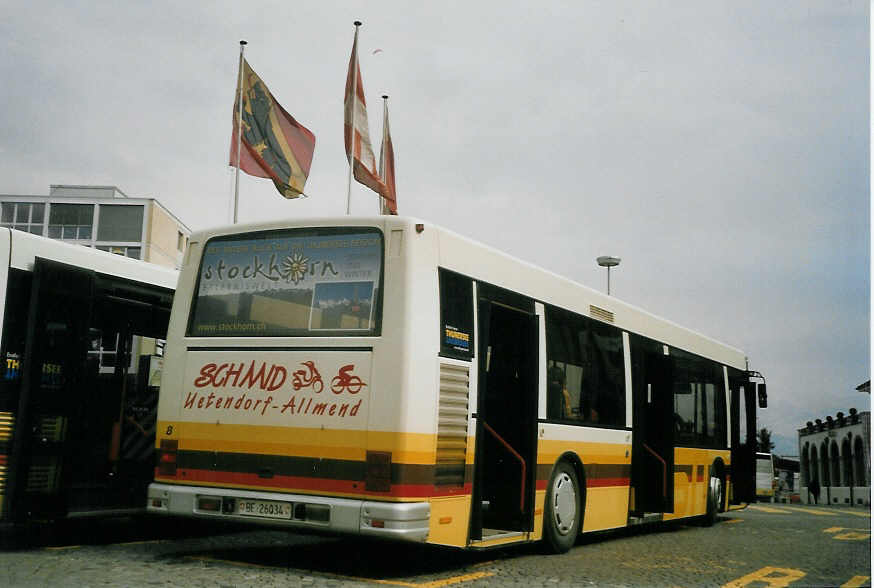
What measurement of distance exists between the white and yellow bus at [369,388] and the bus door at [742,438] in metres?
7.20

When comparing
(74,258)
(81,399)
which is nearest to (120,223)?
(74,258)

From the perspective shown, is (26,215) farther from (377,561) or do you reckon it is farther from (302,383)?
(302,383)

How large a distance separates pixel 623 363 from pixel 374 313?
509cm

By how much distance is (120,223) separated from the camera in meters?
80.4

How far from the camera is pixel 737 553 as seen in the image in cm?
1144

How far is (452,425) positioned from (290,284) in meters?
1.87

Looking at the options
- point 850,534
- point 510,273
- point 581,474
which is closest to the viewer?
point 510,273

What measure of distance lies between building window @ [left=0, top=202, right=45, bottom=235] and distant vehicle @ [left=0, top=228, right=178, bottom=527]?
7483cm

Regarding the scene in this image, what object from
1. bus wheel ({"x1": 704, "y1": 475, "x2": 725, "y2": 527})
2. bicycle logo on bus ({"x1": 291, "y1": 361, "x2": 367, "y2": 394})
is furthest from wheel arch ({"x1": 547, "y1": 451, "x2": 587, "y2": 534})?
bus wheel ({"x1": 704, "y1": 475, "x2": 725, "y2": 527})

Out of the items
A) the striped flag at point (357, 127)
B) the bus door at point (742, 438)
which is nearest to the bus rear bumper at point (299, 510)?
the bus door at point (742, 438)

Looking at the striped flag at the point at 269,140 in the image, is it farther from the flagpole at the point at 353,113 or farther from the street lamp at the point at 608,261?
the street lamp at the point at 608,261

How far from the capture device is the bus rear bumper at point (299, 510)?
7723mm

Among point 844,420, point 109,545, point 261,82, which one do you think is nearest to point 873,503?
point 109,545

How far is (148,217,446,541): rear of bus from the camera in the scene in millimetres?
7914
